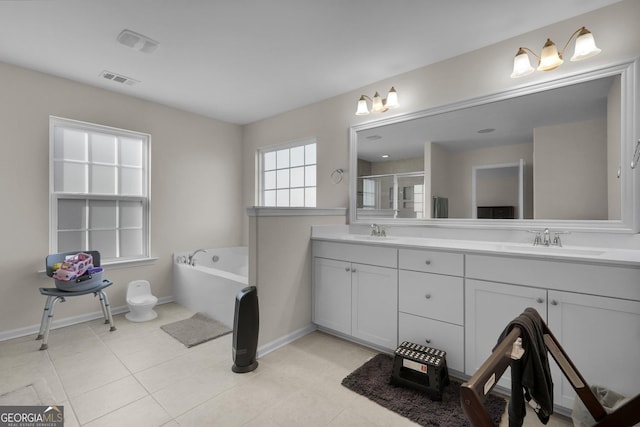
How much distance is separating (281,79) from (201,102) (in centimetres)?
121

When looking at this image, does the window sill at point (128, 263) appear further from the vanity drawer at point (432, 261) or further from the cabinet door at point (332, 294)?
the vanity drawer at point (432, 261)

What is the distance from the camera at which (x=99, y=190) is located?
325cm

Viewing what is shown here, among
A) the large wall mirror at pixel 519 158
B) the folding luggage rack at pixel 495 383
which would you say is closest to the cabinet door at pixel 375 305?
the large wall mirror at pixel 519 158

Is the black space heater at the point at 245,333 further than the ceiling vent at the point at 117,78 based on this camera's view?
No

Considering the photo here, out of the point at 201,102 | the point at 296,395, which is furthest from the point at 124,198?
the point at 296,395

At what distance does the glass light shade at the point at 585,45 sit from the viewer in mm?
1813

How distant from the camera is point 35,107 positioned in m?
2.77

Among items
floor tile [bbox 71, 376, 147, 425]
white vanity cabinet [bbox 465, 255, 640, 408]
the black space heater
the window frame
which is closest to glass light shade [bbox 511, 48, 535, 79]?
white vanity cabinet [bbox 465, 255, 640, 408]

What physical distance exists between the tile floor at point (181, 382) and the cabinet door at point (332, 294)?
0.16m

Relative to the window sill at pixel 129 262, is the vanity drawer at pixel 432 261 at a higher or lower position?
higher

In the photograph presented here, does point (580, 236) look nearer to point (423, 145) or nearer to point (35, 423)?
point (423, 145)

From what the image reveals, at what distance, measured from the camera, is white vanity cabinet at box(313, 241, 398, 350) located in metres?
2.30

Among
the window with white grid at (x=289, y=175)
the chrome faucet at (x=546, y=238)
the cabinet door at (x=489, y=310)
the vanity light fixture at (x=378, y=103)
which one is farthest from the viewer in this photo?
the window with white grid at (x=289, y=175)

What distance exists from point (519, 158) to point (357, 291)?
161cm
